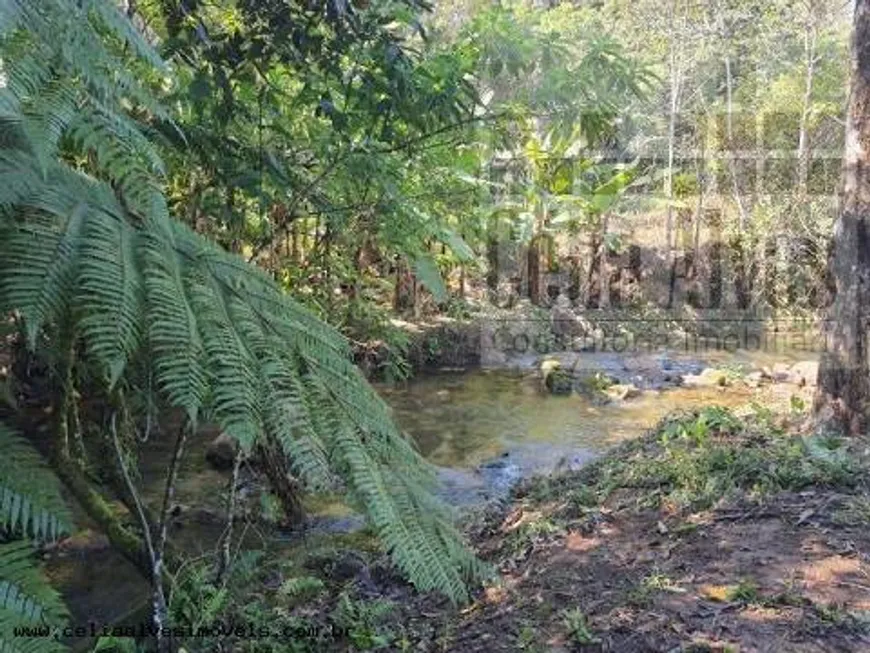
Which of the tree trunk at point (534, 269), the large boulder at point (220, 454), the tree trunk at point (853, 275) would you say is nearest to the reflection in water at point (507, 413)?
the large boulder at point (220, 454)

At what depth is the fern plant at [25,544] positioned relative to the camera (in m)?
0.89

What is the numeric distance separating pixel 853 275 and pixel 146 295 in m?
3.93

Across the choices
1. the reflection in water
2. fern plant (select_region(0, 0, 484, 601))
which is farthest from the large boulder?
fern plant (select_region(0, 0, 484, 601))

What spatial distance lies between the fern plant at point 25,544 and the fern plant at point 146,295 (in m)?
0.15

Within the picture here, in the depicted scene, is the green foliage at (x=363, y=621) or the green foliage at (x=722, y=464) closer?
the green foliage at (x=363, y=621)

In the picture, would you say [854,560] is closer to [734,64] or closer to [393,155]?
[393,155]

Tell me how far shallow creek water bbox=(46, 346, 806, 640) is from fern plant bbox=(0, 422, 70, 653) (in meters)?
2.51

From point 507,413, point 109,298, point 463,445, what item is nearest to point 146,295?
point 109,298

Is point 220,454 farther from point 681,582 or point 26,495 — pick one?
point 26,495

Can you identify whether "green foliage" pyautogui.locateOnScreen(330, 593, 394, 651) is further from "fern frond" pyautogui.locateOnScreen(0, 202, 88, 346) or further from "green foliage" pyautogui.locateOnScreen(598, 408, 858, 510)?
"fern frond" pyautogui.locateOnScreen(0, 202, 88, 346)

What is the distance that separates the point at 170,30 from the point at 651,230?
36.9 feet

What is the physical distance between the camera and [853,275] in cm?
410

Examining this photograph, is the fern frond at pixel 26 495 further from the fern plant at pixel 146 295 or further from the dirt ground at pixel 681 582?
the dirt ground at pixel 681 582

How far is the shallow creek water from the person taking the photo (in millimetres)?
3771
